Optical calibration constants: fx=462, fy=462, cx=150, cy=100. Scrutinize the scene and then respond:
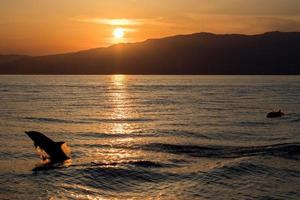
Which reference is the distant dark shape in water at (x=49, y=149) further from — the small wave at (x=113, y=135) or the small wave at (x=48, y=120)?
the small wave at (x=48, y=120)

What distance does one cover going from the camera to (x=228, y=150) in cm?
2850

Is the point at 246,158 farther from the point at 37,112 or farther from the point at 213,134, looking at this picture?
the point at 37,112

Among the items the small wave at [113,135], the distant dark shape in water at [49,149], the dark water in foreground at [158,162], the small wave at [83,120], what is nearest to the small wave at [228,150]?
the dark water in foreground at [158,162]

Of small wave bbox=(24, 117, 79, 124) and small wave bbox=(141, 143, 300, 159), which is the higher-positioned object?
small wave bbox=(24, 117, 79, 124)

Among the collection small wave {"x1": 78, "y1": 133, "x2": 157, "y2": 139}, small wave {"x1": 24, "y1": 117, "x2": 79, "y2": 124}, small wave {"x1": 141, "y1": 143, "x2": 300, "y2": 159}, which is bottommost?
small wave {"x1": 141, "y1": 143, "x2": 300, "y2": 159}

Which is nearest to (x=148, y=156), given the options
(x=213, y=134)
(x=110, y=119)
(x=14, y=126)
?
(x=213, y=134)

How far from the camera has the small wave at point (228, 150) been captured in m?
26.7

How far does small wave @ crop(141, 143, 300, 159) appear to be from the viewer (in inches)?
1050

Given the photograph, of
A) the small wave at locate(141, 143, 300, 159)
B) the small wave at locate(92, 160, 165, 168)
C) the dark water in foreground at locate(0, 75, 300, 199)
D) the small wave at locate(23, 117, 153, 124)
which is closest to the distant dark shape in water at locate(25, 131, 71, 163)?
the dark water in foreground at locate(0, 75, 300, 199)

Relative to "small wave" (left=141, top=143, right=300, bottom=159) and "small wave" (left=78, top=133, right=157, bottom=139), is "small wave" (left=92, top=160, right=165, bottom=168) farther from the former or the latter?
"small wave" (left=78, top=133, right=157, bottom=139)

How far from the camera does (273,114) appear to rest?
51.3 m

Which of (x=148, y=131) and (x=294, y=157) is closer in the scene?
(x=294, y=157)

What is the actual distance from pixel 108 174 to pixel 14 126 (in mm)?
21908

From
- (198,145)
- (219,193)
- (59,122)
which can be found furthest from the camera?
(59,122)
